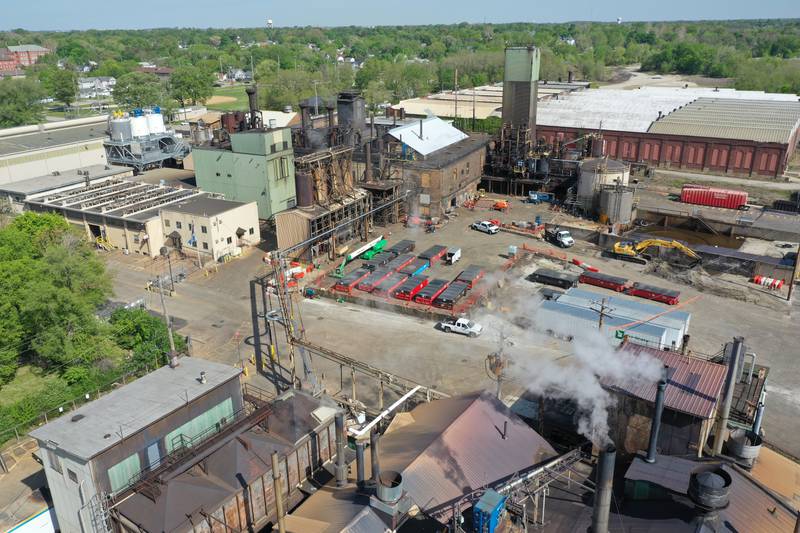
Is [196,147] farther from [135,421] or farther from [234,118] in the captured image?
[135,421]

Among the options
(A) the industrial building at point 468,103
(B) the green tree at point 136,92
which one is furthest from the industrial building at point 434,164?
(B) the green tree at point 136,92

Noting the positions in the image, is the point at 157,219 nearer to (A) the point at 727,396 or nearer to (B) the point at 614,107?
(A) the point at 727,396

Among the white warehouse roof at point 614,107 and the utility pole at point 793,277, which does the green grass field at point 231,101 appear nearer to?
the white warehouse roof at point 614,107

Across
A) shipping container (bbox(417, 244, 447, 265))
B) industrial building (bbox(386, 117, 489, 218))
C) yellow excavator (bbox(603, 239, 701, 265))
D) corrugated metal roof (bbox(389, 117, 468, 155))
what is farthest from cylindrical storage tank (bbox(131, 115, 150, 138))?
yellow excavator (bbox(603, 239, 701, 265))

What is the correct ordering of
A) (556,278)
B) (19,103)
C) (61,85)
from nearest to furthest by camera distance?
(556,278)
(19,103)
(61,85)

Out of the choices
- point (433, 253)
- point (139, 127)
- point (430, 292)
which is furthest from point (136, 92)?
point (430, 292)

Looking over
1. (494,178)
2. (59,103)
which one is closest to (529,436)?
(494,178)

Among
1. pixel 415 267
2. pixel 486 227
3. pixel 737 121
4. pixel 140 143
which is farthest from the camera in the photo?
pixel 140 143
